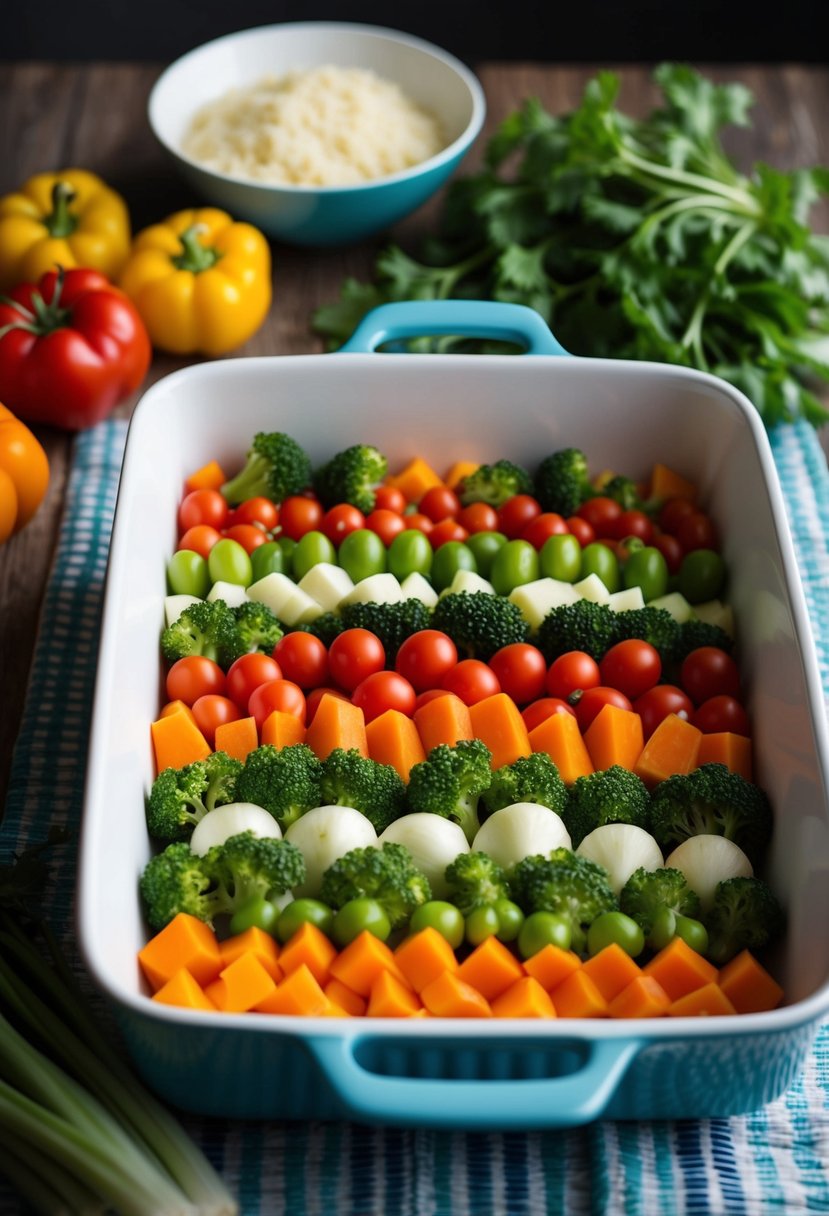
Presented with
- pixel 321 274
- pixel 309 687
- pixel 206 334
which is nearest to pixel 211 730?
pixel 309 687

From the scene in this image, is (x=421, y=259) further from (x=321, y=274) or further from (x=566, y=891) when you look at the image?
(x=566, y=891)

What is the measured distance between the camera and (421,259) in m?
2.93

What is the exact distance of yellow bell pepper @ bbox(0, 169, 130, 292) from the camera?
108 inches

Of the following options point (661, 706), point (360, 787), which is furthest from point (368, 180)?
point (360, 787)

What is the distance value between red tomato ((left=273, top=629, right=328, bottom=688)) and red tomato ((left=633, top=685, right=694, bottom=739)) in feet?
1.51

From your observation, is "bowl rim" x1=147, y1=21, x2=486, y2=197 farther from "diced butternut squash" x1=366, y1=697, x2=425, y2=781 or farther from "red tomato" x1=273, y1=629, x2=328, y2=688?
"diced butternut squash" x1=366, y1=697, x2=425, y2=781

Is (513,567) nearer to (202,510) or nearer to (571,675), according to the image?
(571,675)

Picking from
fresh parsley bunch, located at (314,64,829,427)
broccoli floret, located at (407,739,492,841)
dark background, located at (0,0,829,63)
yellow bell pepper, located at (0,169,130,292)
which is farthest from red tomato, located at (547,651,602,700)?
dark background, located at (0,0,829,63)

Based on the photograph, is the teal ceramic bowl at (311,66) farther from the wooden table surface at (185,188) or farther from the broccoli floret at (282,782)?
the broccoli floret at (282,782)

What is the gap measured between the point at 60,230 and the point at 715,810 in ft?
6.25

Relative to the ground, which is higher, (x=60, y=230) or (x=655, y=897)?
(x=655, y=897)

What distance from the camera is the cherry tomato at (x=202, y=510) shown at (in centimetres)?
210

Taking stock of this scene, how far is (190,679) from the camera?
1.83 meters

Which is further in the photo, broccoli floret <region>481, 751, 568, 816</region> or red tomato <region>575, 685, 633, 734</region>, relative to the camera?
red tomato <region>575, 685, 633, 734</region>
